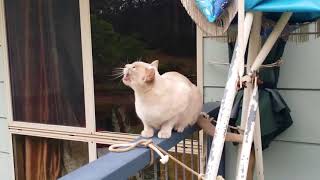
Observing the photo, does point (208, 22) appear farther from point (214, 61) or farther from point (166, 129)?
point (214, 61)

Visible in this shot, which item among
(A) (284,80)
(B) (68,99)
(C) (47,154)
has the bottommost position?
(C) (47,154)

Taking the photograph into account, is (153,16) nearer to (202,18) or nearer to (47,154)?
(202,18)

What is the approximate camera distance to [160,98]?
1.30m

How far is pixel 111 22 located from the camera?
239 cm

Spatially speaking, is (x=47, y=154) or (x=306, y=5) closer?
(x=306, y=5)

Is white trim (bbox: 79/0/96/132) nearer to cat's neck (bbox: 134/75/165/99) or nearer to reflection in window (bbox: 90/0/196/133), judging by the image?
reflection in window (bbox: 90/0/196/133)

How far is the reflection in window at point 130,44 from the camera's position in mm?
2133

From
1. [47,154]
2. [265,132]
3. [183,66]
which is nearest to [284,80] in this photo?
[265,132]

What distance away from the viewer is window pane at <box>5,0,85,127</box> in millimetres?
2527

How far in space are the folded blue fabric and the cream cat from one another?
0.81 ft

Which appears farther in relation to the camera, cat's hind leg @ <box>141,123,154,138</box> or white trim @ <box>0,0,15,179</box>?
white trim @ <box>0,0,15,179</box>

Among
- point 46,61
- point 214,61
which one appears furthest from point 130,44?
point 46,61

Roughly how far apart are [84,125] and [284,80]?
1.31m

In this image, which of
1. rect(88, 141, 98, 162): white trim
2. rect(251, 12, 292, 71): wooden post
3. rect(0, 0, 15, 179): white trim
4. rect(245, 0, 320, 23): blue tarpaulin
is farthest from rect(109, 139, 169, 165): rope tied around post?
rect(0, 0, 15, 179): white trim
